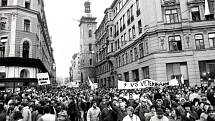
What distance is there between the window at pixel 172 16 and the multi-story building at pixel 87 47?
49.1 metres

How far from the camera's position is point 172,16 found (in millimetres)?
28172

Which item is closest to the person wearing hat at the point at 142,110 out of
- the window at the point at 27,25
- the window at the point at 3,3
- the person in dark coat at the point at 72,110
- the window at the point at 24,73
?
the person in dark coat at the point at 72,110

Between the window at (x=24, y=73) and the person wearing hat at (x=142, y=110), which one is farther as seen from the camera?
the window at (x=24, y=73)

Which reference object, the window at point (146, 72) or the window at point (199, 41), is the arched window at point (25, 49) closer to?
the window at point (146, 72)

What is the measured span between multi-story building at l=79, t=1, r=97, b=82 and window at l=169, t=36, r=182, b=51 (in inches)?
1939

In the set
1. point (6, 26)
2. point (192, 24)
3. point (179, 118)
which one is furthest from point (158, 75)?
point (6, 26)

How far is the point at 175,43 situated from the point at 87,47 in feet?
174

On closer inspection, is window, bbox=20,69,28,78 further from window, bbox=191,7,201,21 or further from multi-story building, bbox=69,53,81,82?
multi-story building, bbox=69,53,81,82

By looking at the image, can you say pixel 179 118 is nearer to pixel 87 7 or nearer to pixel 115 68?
pixel 115 68

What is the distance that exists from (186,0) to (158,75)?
36.2ft

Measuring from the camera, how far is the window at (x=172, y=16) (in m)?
28.0

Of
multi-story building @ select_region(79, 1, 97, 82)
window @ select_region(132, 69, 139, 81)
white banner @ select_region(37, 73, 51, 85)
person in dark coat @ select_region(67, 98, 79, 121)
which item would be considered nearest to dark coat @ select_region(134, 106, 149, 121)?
person in dark coat @ select_region(67, 98, 79, 121)

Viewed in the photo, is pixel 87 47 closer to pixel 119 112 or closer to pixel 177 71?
pixel 177 71

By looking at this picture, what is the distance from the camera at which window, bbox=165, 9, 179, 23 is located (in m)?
28.0
